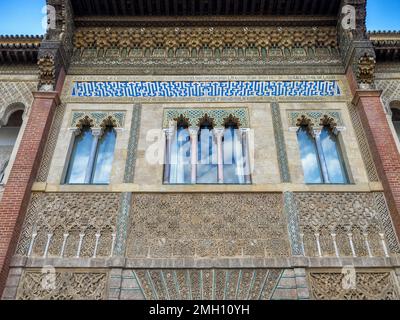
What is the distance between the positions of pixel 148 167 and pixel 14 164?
2.00m

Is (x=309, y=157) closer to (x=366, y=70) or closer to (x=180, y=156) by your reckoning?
(x=366, y=70)

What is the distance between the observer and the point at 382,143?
630cm

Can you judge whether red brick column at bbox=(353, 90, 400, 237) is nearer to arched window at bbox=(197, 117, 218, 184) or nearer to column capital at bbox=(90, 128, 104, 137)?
arched window at bbox=(197, 117, 218, 184)

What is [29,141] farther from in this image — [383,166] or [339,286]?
[383,166]

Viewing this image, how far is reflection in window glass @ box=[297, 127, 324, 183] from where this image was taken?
254 inches

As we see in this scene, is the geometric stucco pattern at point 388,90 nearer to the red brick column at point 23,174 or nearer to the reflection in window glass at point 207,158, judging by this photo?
the reflection in window glass at point 207,158

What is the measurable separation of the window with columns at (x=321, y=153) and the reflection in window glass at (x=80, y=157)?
3528mm

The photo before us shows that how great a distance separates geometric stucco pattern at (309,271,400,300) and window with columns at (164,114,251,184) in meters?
1.83

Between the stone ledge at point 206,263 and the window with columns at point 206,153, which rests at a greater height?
the window with columns at point 206,153

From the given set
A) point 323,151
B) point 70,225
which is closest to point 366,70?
point 323,151

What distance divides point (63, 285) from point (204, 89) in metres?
4.01

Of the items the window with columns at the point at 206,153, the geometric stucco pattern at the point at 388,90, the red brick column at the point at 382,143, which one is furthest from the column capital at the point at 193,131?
the geometric stucco pattern at the point at 388,90

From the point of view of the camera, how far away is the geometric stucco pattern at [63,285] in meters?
5.17

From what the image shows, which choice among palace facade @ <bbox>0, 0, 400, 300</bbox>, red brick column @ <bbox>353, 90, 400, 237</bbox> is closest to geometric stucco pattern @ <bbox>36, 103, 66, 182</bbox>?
palace facade @ <bbox>0, 0, 400, 300</bbox>
